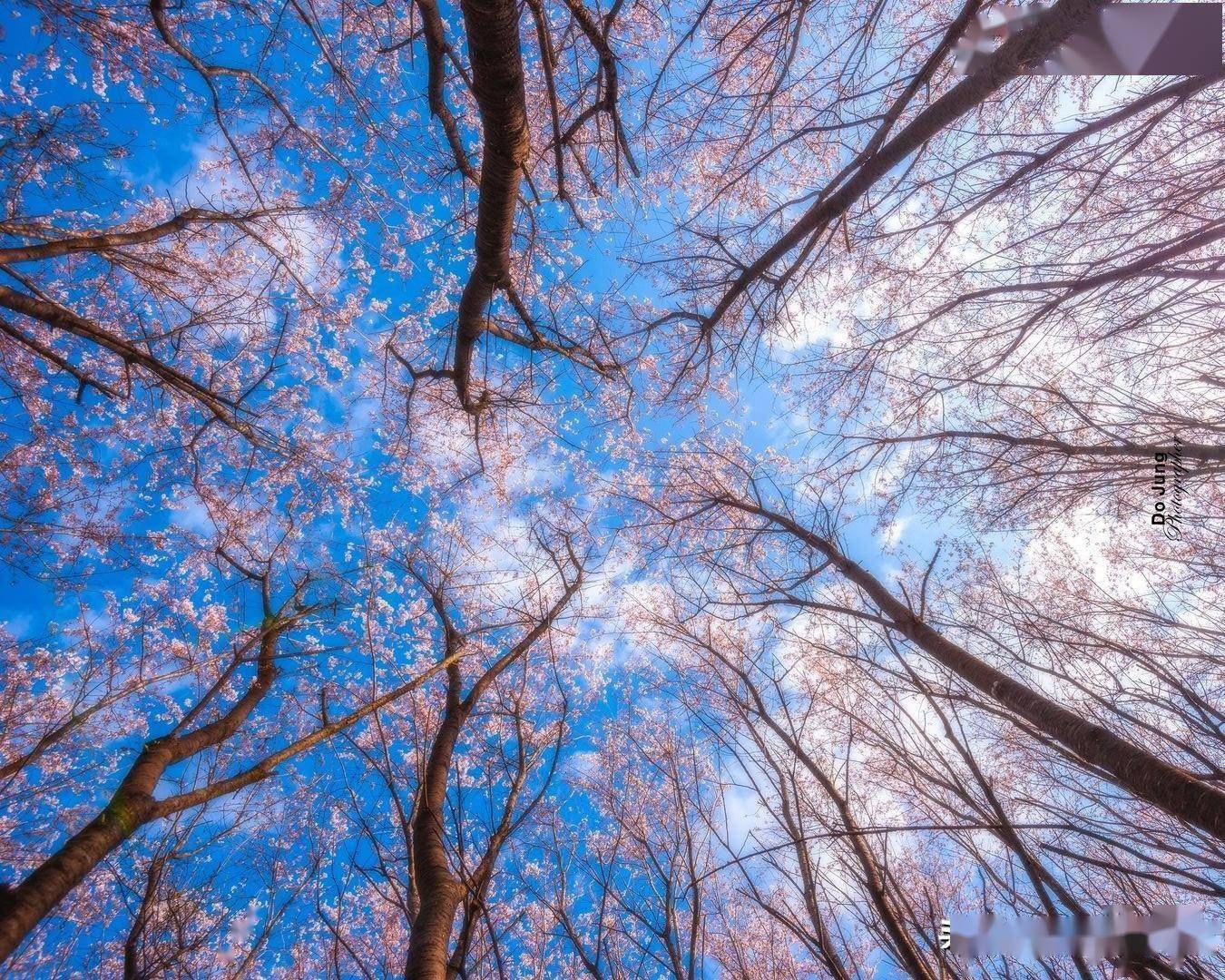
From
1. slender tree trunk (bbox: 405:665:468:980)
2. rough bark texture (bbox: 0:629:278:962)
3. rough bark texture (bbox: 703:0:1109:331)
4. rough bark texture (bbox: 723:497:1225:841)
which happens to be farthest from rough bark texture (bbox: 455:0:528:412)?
rough bark texture (bbox: 723:497:1225:841)

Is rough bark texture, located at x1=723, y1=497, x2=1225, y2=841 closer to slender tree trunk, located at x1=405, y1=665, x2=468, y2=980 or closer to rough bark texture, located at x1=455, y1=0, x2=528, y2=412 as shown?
slender tree trunk, located at x1=405, y1=665, x2=468, y2=980

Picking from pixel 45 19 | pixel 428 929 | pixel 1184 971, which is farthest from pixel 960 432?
pixel 45 19

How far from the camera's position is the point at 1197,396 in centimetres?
505

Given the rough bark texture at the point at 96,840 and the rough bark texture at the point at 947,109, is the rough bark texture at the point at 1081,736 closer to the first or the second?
the rough bark texture at the point at 947,109

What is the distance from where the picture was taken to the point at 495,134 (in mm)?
3039

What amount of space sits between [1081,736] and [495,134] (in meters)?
5.02

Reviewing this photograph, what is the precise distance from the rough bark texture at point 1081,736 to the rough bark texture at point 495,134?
14.9 ft

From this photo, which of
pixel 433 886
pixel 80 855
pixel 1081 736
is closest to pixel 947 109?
pixel 1081 736

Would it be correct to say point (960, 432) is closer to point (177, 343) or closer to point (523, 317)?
point (523, 317)

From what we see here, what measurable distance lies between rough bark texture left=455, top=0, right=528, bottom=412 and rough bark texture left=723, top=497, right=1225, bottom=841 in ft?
14.9

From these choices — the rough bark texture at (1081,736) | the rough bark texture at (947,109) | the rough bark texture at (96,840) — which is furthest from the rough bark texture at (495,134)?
the rough bark texture at (1081,736)

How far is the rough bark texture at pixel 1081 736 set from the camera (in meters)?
2.31

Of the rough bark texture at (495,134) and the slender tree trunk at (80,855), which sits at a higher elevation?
the rough bark texture at (495,134)

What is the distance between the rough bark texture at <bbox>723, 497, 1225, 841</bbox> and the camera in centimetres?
231
